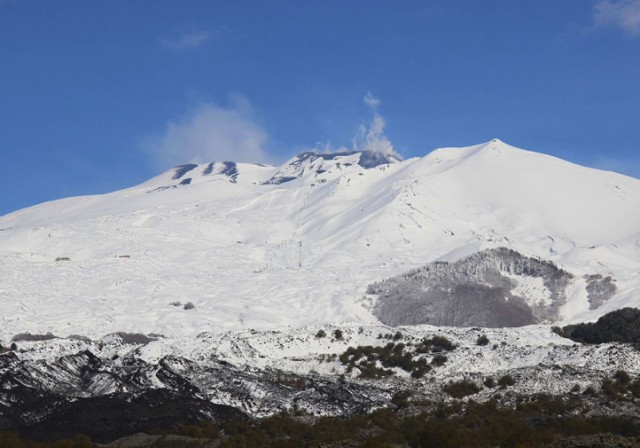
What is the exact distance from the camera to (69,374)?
224 feet

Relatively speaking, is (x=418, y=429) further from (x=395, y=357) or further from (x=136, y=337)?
(x=136, y=337)

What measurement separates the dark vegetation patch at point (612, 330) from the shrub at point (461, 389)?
1414cm

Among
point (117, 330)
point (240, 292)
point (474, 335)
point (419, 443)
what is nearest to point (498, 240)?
point (240, 292)

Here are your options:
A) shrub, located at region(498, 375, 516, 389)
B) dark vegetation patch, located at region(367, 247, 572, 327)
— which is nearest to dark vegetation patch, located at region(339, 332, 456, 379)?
shrub, located at region(498, 375, 516, 389)

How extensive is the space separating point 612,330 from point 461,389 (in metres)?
18.0

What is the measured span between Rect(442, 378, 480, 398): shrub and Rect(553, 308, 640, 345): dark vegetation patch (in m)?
14.1

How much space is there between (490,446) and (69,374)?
1297 inches

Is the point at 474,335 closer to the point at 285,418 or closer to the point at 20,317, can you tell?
the point at 285,418

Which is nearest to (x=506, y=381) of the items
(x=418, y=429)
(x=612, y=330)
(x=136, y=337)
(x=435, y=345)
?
(x=435, y=345)

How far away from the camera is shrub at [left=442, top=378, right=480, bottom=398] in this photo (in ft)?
209

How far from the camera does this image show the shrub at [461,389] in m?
63.7

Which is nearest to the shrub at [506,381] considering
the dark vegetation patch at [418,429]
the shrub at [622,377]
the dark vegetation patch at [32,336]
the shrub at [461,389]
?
the shrub at [461,389]

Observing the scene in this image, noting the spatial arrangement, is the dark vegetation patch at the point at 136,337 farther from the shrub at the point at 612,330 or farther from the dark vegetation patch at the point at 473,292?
the shrub at the point at 612,330

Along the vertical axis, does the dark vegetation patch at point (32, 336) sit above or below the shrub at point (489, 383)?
above
